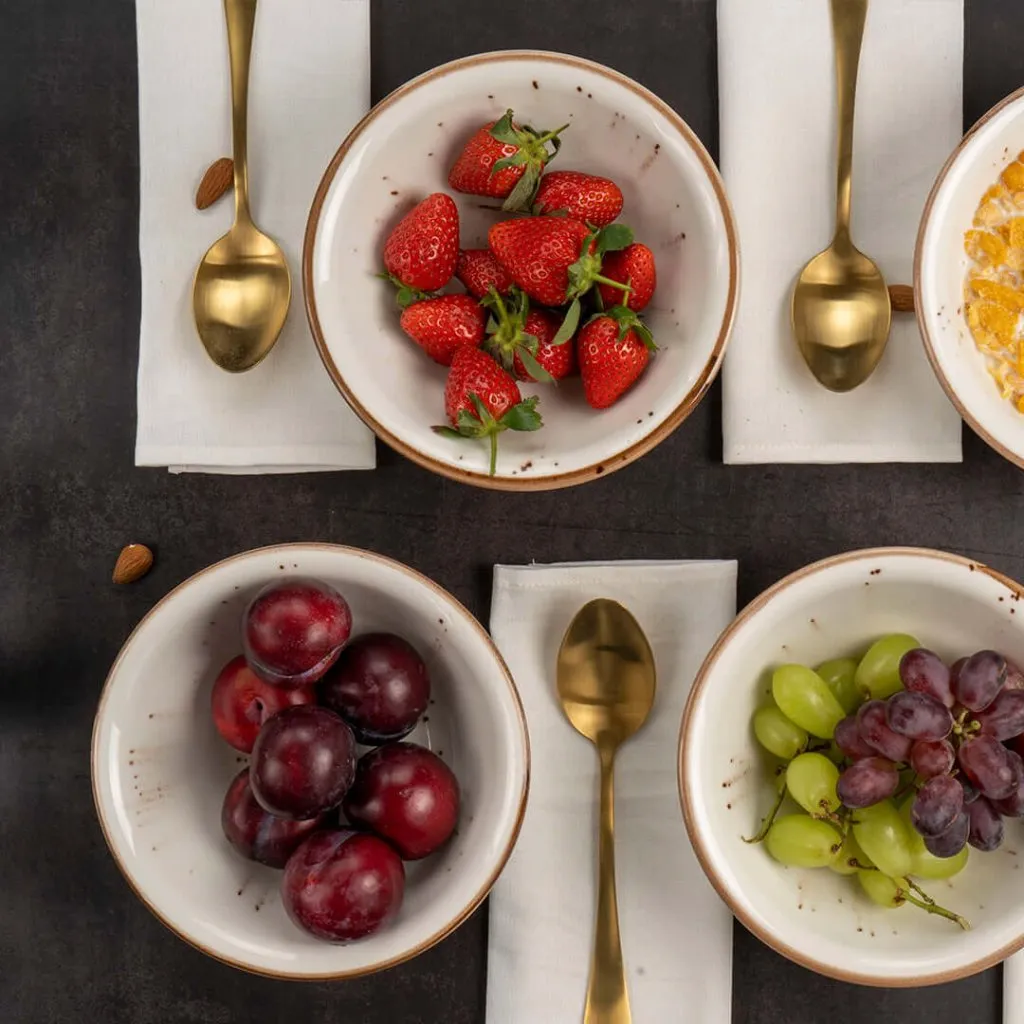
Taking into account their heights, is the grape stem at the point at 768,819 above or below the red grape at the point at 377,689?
below

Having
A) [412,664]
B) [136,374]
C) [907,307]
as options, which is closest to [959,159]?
[907,307]

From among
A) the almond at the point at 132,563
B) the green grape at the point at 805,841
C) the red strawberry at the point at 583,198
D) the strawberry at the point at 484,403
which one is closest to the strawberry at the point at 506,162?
the red strawberry at the point at 583,198

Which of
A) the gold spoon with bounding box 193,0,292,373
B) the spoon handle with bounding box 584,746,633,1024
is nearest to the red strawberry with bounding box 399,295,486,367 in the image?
the gold spoon with bounding box 193,0,292,373

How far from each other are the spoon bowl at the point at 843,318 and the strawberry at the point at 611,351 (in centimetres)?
14

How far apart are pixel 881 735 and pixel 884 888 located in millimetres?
123

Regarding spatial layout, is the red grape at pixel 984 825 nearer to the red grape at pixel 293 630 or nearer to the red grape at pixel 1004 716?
the red grape at pixel 1004 716

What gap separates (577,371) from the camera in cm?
72

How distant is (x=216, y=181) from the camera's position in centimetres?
76

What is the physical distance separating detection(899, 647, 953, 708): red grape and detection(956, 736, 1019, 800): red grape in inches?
1.2

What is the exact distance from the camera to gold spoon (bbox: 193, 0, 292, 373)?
2.45 ft

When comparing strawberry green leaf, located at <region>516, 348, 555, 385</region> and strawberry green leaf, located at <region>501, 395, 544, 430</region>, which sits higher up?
strawberry green leaf, located at <region>516, 348, 555, 385</region>

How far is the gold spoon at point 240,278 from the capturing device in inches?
29.4

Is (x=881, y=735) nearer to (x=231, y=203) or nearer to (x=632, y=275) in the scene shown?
(x=632, y=275)

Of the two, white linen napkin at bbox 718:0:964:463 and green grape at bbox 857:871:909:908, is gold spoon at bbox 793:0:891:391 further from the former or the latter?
green grape at bbox 857:871:909:908
